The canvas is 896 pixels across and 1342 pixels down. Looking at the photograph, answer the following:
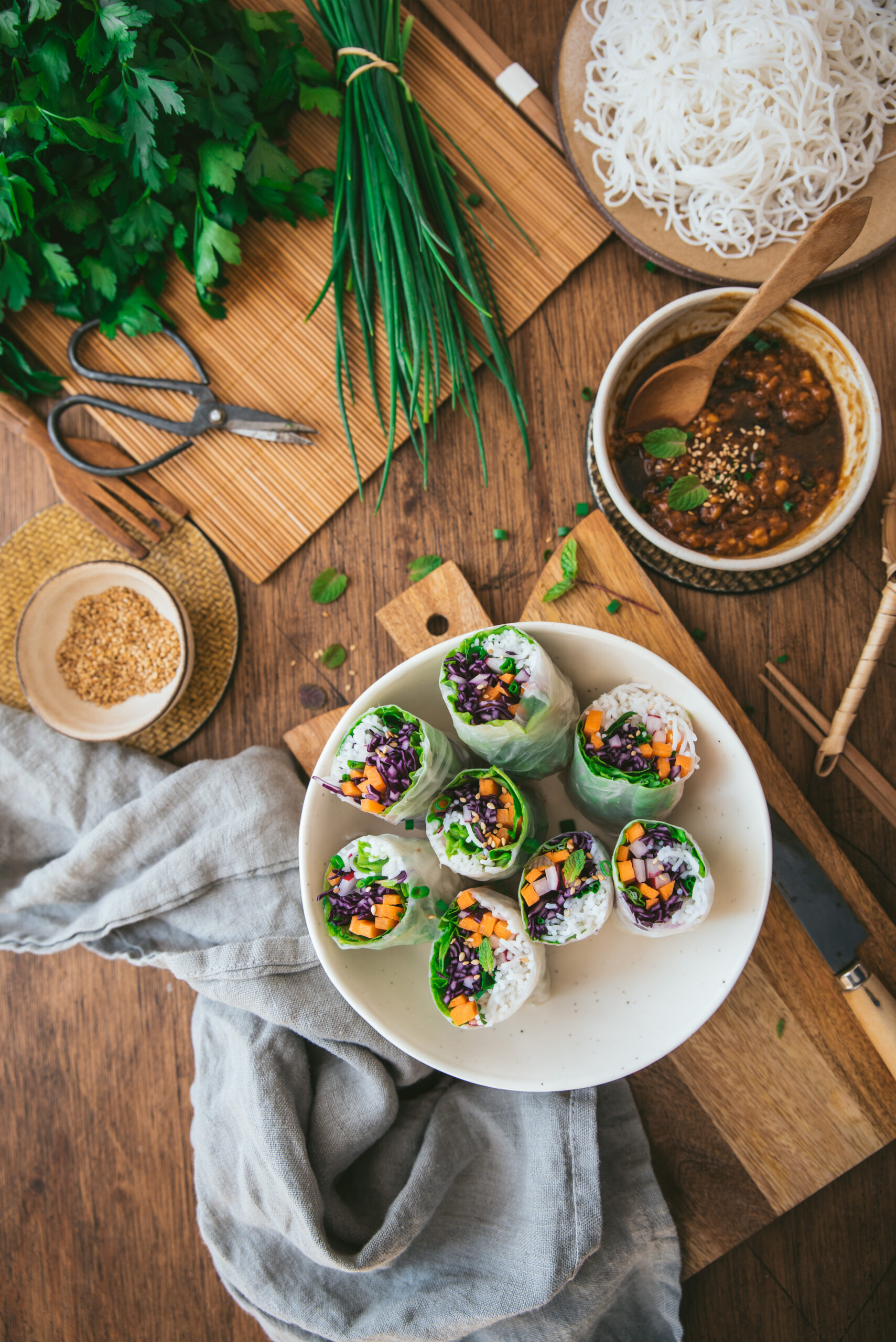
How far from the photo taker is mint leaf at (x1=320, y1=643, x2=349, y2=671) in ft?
5.40

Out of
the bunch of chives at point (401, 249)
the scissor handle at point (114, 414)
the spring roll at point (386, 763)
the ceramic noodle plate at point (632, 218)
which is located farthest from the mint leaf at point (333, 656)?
the ceramic noodle plate at point (632, 218)

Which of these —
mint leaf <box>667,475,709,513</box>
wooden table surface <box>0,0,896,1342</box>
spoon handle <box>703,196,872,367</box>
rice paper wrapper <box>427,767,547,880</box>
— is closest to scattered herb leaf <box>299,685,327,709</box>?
wooden table surface <box>0,0,896,1342</box>

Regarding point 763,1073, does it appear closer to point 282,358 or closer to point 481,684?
point 481,684

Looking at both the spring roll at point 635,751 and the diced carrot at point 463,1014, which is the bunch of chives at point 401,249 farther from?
the diced carrot at point 463,1014

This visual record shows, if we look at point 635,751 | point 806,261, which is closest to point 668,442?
point 806,261

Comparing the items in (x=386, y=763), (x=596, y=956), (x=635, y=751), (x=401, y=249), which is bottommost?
(x=596, y=956)

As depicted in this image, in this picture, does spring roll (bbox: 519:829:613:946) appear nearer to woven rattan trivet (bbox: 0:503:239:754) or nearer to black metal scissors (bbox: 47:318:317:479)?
woven rattan trivet (bbox: 0:503:239:754)

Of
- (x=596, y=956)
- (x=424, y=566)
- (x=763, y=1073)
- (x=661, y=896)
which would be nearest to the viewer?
(x=661, y=896)

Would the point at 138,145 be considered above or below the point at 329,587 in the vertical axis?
above

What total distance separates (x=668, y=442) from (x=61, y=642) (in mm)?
1317

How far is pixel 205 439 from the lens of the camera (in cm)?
166

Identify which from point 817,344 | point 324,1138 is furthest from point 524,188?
point 324,1138

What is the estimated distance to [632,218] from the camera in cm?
149

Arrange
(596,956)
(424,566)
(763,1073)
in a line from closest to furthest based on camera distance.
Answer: (596,956) < (763,1073) < (424,566)
